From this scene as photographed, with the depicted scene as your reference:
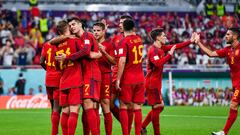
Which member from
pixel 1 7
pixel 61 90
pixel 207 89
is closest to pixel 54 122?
pixel 61 90

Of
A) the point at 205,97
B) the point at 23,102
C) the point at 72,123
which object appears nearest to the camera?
the point at 72,123

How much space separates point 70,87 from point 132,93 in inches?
83.7

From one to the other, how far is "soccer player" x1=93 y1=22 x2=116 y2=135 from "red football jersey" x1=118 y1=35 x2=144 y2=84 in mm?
326

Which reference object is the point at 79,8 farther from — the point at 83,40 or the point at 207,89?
the point at 83,40

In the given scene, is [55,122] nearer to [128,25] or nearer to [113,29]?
[128,25]

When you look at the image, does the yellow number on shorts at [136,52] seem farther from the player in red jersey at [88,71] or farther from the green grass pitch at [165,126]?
the green grass pitch at [165,126]

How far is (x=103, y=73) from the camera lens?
15.0 meters

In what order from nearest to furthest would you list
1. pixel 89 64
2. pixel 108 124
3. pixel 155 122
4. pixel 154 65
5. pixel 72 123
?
pixel 72 123, pixel 89 64, pixel 108 124, pixel 155 122, pixel 154 65

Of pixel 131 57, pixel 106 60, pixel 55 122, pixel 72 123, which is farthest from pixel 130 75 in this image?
pixel 72 123

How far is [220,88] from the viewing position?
3831 cm

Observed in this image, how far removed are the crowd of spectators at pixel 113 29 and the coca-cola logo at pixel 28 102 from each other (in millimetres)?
2950

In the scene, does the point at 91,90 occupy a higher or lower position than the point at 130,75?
lower

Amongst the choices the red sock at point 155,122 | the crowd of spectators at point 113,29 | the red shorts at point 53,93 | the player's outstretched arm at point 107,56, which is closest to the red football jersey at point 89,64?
the player's outstretched arm at point 107,56

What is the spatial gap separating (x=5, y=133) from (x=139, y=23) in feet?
88.2
